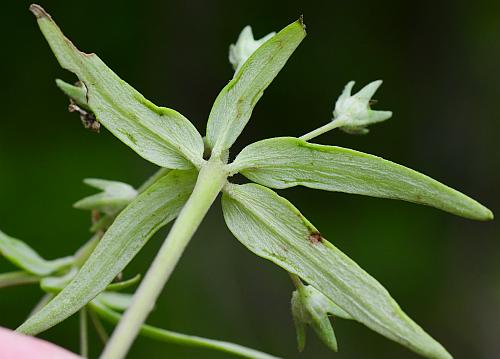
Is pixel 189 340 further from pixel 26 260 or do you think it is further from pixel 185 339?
pixel 26 260

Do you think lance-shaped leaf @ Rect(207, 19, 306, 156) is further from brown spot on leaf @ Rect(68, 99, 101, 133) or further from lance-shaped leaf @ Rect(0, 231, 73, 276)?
lance-shaped leaf @ Rect(0, 231, 73, 276)

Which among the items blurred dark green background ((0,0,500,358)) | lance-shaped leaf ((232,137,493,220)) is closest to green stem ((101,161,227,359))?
lance-shaped leaf ((232,137,493,220))

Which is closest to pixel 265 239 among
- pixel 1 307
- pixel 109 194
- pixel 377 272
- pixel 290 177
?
Answer: pixel 290 177

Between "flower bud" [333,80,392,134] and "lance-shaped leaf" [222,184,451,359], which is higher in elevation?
"flower bud" [333,80,392,134]

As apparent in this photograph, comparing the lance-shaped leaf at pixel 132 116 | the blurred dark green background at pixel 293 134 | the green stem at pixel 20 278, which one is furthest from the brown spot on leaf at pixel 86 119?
the blurred dark green background at pixel 293 134

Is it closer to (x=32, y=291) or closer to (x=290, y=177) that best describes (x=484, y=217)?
(x=290, y=177)
